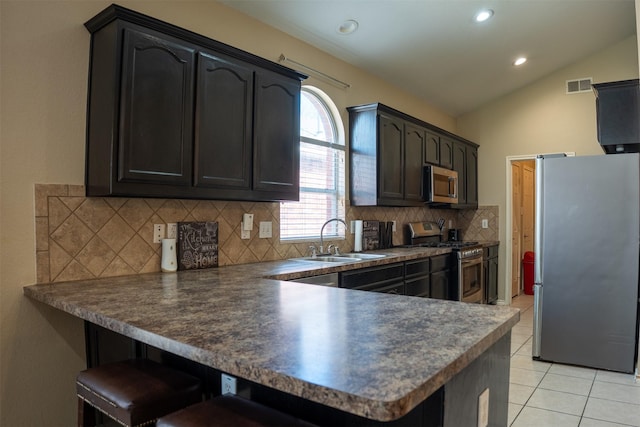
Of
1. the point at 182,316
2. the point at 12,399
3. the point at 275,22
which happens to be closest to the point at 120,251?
the point at 12,399

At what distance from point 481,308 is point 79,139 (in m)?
2.10

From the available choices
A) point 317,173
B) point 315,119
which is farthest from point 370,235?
point 315,119

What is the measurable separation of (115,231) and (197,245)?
1.68 ft

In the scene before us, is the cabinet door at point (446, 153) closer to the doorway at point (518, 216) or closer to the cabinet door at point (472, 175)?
the cabinet door at point (472, 175)

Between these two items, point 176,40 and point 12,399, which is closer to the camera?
→ point 12,399

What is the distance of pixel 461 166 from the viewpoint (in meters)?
5.58

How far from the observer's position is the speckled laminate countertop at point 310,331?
2.68 ft

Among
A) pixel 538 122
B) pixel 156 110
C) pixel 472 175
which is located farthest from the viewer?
pixel 472 175

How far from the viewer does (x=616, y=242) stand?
10.9ft

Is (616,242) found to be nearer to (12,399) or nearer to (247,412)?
(247,412)

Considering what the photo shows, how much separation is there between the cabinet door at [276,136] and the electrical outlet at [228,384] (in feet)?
4.78

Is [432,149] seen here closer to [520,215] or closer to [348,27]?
[348,27]

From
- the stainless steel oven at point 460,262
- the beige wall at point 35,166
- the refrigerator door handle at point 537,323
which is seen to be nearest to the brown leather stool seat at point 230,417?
the beige wall at point 35,166

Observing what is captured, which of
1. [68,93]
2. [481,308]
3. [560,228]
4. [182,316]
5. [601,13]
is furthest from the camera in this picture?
[601,13]
